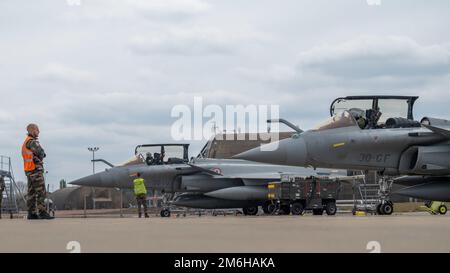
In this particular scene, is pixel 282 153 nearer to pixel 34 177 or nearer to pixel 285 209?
pixel 34 177

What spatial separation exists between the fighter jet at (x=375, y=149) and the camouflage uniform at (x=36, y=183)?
525 centimetres

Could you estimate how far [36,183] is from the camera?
1178cm

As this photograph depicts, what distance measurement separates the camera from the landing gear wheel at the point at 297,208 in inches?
866

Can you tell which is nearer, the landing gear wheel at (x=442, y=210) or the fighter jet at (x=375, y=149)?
the fighter jet at (x=375, y=149)

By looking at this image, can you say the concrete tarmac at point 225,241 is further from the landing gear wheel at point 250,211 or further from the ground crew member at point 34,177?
the landing gear wheel at point 250,211

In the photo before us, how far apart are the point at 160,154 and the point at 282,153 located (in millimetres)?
12374

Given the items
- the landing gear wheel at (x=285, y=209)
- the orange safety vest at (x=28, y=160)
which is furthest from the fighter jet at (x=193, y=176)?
the orange safety vest at (x=28, y=160)

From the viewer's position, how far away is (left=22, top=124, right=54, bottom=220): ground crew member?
1171 cm

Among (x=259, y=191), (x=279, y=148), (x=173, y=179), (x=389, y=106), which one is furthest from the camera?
(x=173, y=179)
